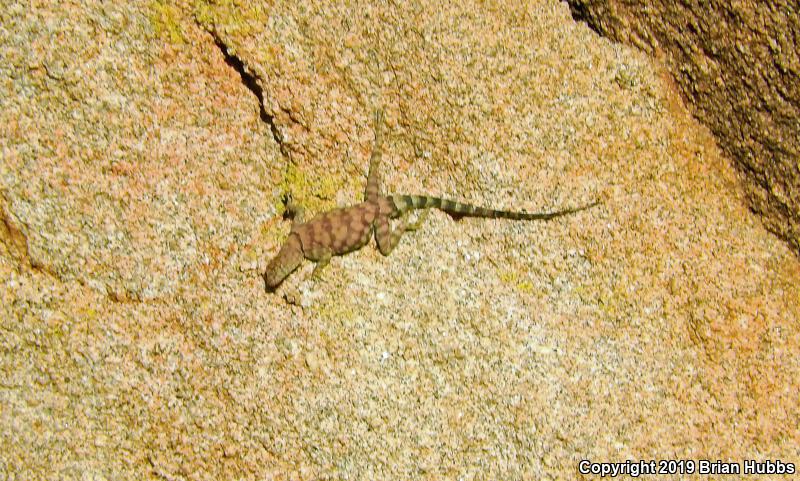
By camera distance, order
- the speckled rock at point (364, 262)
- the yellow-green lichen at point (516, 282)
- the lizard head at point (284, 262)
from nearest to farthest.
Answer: the speckled rock at point (364, 262) < the lizard head at point (284, 262) < the yellow-green lichen at point (516, 282)

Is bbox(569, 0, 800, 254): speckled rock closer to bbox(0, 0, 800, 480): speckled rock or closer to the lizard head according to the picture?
bbox(0, 0, 800, 480): speckled rock

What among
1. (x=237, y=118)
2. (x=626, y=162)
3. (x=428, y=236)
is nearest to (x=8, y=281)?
(x=237, y=118)

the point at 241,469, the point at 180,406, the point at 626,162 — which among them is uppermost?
the point at 626,162

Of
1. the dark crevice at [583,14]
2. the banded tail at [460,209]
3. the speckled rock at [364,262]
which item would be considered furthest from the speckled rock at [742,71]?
the banded tail at [460,209]

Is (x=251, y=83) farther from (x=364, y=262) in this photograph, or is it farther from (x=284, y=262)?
(x=364, y=262)

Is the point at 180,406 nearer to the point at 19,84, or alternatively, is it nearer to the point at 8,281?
the point at 8,281

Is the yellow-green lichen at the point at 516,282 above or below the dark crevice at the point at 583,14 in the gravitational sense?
below

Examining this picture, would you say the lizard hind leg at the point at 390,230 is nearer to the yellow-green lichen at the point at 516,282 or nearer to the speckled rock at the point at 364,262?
the speckled rock at the point at 364,262
